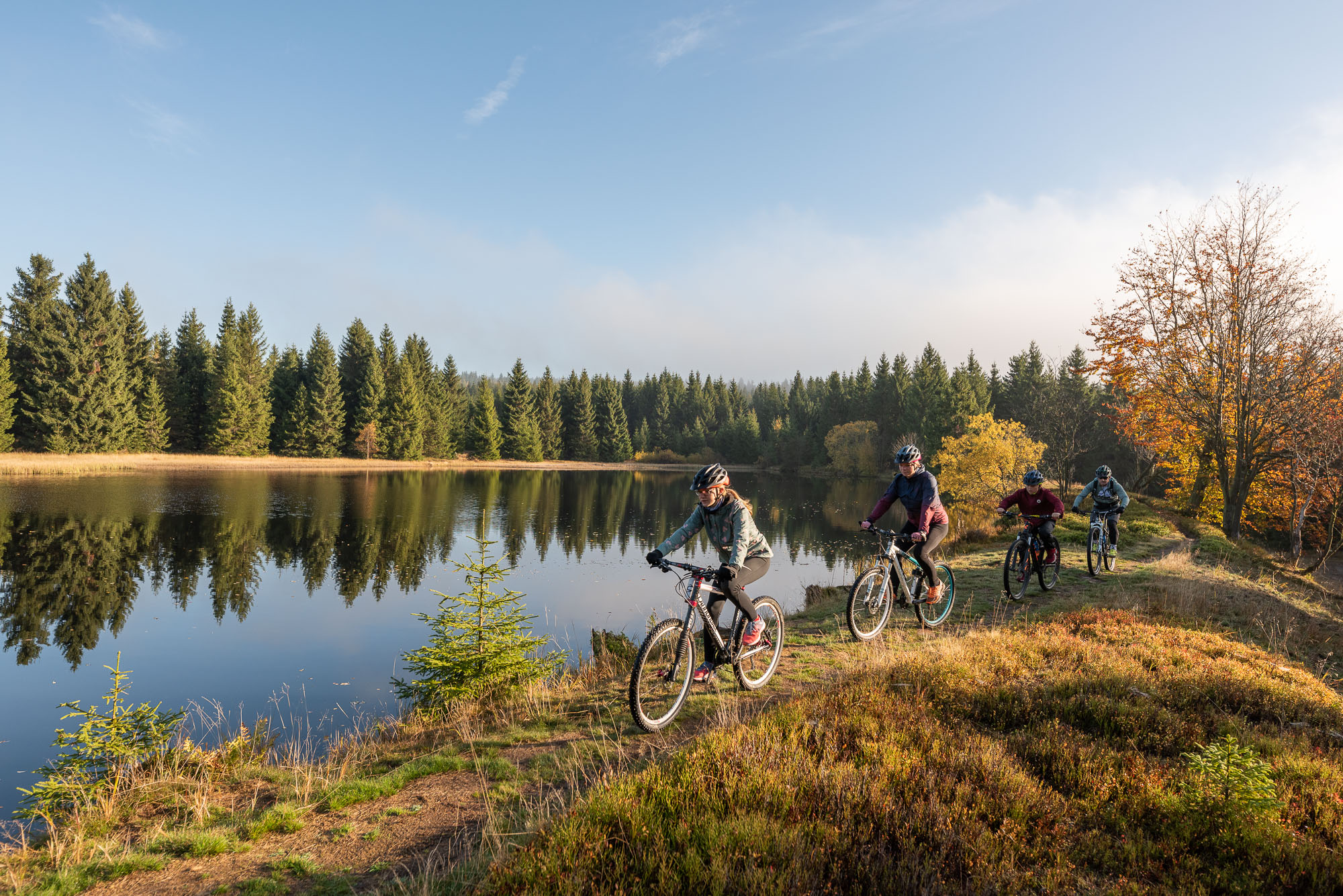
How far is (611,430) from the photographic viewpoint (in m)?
96.8

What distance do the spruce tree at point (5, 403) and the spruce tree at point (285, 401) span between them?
19.5 m

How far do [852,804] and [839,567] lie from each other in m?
18.9

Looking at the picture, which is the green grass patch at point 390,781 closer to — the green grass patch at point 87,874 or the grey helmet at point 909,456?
the green grass patch at point 87,874

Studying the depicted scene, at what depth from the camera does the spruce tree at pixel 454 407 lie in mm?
80688

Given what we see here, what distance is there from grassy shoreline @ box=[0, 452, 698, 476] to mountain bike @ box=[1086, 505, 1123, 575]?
5840 centimetres

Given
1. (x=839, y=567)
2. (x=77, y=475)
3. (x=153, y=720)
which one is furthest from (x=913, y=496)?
(x=77, y=475)

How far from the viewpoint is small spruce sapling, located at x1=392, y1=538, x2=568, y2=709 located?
8070 millimetres

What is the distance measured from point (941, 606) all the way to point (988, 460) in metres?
26.3

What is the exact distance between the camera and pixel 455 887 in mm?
3496

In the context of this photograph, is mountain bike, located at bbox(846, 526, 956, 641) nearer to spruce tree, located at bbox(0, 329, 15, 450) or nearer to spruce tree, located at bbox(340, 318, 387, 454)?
spruce tree, located at bbox(0, 329, 15, 450)

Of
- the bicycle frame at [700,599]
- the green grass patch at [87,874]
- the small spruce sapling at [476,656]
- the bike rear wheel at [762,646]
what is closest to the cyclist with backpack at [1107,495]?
the bike rear wheel at [762,646]

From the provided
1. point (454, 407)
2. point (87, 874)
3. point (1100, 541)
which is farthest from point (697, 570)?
point (454, 407)

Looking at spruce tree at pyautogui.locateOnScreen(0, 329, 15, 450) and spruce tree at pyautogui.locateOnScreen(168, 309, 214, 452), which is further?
spruce tree at pyautogui.locateOnScreen(168, 309, 214, 452)

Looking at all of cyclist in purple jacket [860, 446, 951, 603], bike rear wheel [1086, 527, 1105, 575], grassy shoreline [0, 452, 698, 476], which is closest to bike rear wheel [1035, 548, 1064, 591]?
bike rear wheel [1086, 527, 1105, 575]
